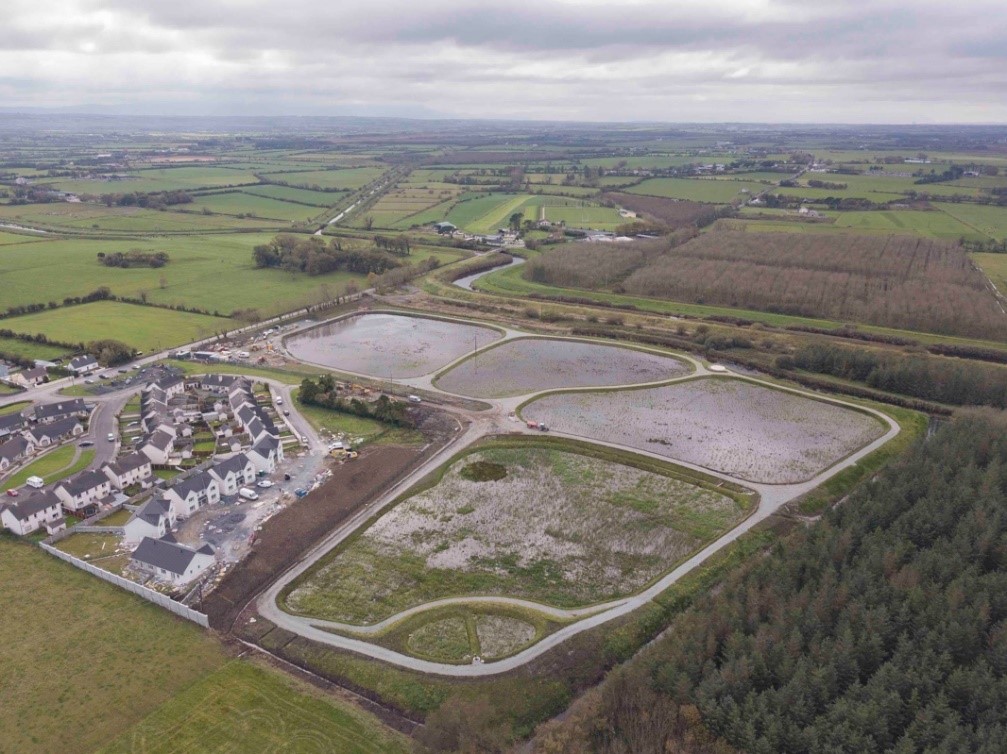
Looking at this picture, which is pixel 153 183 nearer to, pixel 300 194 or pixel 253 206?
pixel 253 206

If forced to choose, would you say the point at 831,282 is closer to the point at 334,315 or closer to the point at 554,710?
the point at 334,315

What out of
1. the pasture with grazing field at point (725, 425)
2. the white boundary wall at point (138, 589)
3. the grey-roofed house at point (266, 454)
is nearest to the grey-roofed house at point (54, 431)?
the white boundary wall at point (138, 589)

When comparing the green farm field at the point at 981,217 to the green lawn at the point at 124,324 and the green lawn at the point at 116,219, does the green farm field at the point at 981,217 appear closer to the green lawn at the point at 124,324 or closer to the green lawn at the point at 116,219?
the green lawn at the point at 124,324

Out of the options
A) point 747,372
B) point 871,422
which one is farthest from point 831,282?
point 871,422

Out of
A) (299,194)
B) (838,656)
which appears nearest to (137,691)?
(838,656)

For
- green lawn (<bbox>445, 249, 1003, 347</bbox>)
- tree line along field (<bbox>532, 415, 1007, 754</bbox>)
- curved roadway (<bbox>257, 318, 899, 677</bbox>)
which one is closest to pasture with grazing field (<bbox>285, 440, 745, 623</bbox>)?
curved roadway (<bbox>257, 318, 899, 677</bbox>)

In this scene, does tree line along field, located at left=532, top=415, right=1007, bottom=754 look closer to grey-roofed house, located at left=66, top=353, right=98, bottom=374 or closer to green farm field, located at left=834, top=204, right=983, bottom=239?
grey-roofed house, located at left=66, top=353, right=98, bottom=374
